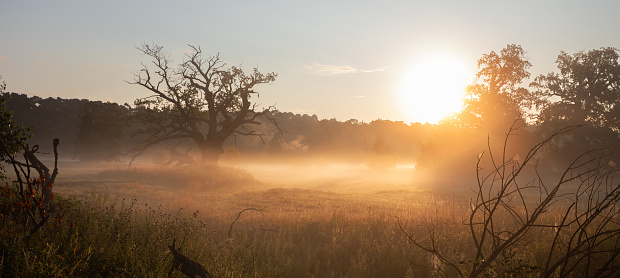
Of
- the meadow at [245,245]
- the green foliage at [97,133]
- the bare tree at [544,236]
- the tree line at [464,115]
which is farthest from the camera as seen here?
the green foliage at [97,133]

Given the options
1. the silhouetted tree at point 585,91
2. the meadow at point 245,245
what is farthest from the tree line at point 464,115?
the meadow at point 245,245

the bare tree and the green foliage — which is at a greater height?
the green foliage

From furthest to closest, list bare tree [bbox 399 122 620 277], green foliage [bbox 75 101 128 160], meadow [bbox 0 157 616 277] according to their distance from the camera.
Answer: green foliage [bbox 75 101 128 160] < meadow [bbox 0 157 616 277] < bare tree [bbox 399 122 620 277]

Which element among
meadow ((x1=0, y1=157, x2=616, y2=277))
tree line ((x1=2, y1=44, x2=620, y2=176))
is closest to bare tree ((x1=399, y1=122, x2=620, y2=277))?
meadow ((x1=0, y1=157, x2=616, y2=277))

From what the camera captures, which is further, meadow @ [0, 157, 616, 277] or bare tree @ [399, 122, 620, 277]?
meadow @ [0, 157, 616, 277]

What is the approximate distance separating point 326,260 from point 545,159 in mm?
38671

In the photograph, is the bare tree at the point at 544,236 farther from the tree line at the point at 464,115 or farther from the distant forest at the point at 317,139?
the tree line at the point at 464,115

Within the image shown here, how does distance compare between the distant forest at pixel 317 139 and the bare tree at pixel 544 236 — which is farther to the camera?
the distant forest at pixel 317 139

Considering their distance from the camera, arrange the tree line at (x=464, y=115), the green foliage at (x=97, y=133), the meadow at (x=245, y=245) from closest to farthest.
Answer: the meadow at (x=245, y=245)
the tree line at (x=464, y=115)
the green foliage at (x=97, y=133)

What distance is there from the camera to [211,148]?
32.6 meters

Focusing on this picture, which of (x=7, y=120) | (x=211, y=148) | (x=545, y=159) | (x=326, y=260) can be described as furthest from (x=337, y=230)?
(x=545, y=159)

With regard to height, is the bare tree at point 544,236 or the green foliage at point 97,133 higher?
the green foliage at point 97,133

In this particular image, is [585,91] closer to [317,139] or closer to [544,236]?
[544,236]

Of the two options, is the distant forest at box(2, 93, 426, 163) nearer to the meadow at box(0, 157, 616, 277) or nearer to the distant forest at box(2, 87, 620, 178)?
the distant forest at box(2, 87, 620, 178)
